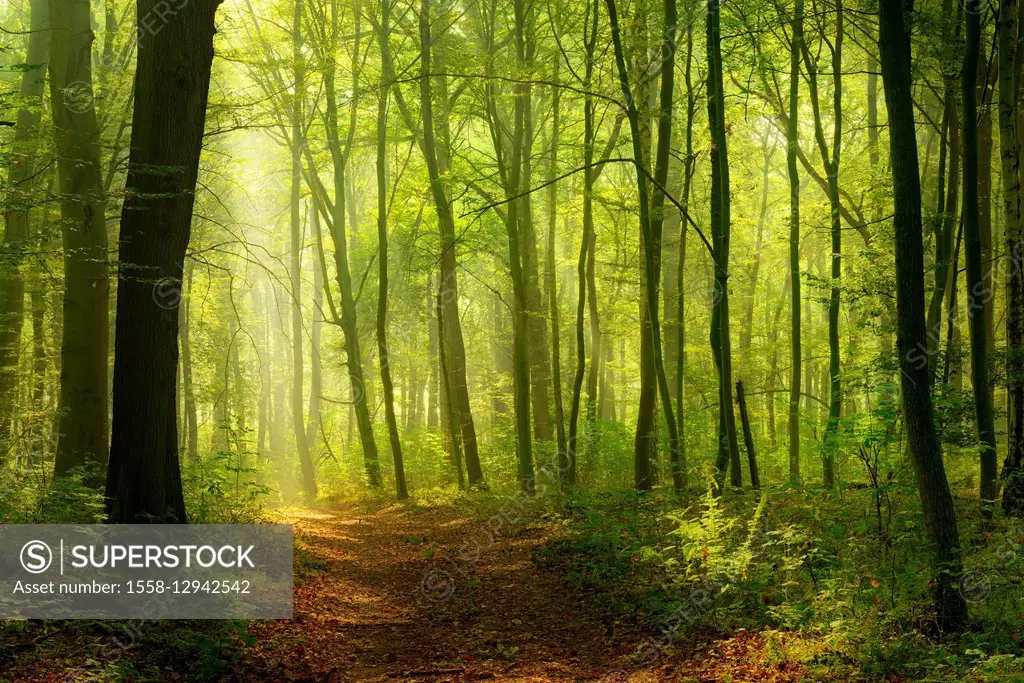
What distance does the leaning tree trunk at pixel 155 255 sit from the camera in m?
6.23

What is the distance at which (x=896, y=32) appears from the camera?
4.94 meters


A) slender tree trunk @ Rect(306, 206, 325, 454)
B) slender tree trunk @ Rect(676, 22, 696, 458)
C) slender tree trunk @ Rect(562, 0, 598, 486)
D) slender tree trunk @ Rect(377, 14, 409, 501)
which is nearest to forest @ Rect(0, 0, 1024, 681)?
slender tree trunk @ Rect(377, 14, 409, 501)

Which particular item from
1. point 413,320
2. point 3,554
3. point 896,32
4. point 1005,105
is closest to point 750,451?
point 1005,105

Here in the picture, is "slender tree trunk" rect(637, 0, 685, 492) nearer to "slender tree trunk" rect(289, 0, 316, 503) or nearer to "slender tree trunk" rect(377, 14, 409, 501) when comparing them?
"slender tree trunk" rect(377, 14, 409, 501)

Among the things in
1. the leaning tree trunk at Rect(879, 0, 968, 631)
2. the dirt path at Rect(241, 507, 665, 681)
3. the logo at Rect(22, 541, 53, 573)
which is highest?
the leaning tree trunk at Rect(879, 0, 968, 631)

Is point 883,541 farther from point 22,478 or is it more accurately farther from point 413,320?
point 413,320

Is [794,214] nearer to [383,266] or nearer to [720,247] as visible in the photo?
[720,247]

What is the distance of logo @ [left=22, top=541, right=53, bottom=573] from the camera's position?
18.5 feet

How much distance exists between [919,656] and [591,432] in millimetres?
11367

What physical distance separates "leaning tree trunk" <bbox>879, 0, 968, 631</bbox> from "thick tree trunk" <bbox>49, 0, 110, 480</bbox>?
8.83 metres

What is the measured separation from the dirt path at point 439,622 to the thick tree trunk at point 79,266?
3.34 m

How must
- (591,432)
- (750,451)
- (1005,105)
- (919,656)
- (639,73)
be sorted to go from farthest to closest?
(591,432), (639,73), (750,451), (1005,105), (919,656)

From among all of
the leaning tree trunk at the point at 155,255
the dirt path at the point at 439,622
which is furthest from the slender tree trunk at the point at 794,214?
the leaning tree trunk at the point at 155,255

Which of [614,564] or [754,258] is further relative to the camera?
[754,258]
